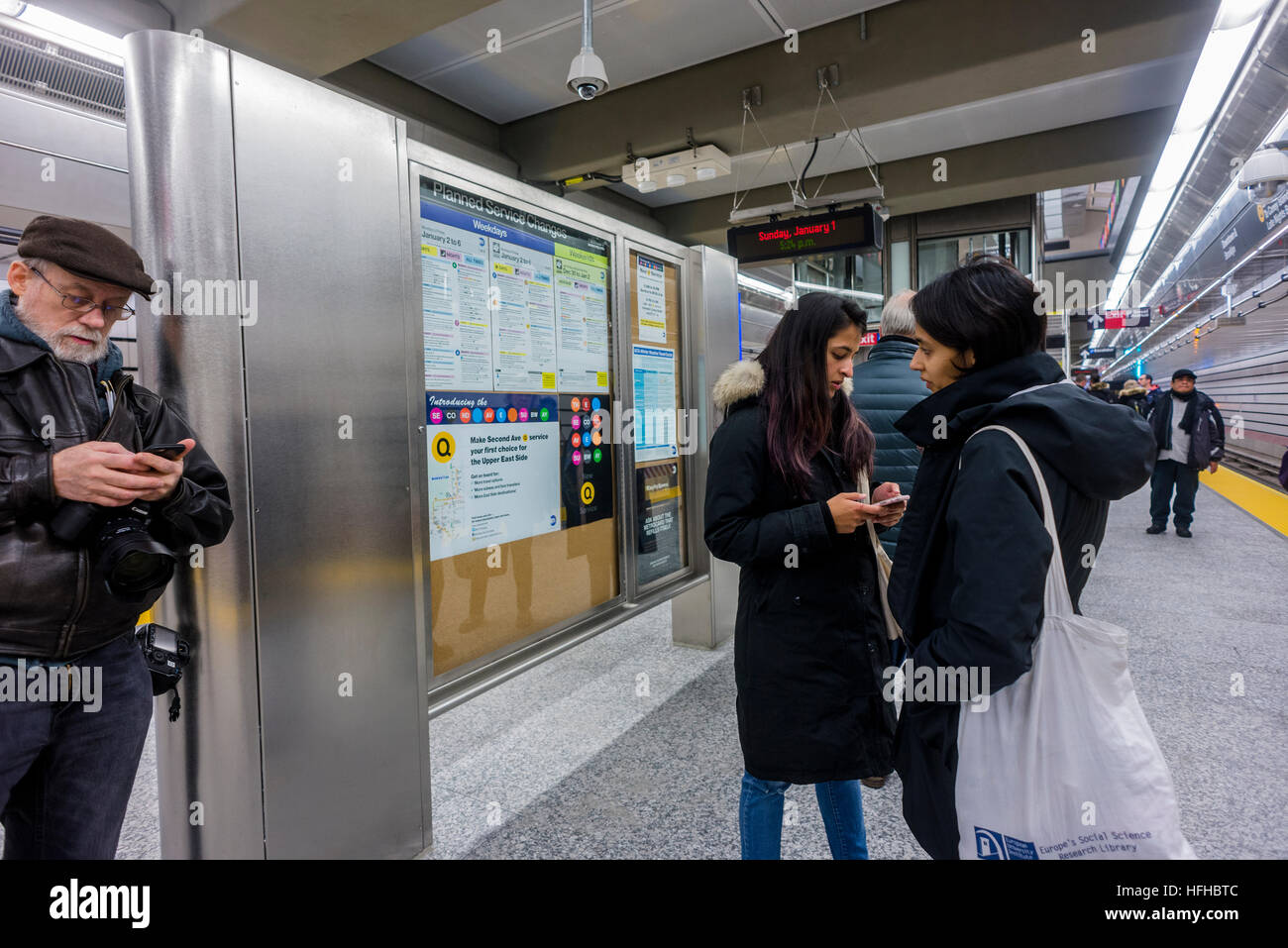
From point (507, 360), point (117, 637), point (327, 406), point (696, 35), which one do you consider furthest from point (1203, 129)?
→ point (117, 637)

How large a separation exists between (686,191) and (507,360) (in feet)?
22.0

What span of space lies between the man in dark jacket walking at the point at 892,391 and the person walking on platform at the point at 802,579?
0.78m

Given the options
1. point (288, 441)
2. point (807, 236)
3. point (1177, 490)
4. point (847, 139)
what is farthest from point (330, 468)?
point (1177, 490)

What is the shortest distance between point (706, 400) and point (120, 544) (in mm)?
3402

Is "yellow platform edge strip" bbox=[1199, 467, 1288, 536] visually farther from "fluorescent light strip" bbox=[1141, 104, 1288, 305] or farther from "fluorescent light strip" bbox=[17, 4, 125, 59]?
"fluorescent light strip" bbox=[17, 4, 125, 59]

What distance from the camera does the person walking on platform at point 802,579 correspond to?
1.71m

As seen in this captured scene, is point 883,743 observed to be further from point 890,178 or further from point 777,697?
point 890,178

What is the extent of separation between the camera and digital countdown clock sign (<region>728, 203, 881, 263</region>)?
5.70 meters

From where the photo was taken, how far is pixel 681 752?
126 inches

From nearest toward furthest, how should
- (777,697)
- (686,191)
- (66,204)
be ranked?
(777,697)
(66,204)
(686,191)

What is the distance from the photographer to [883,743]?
5.80ft

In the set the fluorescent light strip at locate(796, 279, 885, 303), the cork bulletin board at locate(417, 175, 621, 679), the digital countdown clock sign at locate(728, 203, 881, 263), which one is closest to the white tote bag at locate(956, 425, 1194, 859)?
the cork bulletin board at locate(417, 175, 621, 679)

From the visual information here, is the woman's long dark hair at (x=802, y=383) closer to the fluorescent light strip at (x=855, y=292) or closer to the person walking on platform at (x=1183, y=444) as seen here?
the person walking on platform at (x=1183, y=444)

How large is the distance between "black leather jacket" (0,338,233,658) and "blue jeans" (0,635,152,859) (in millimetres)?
111
